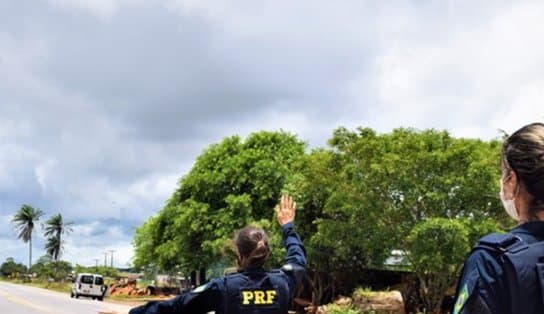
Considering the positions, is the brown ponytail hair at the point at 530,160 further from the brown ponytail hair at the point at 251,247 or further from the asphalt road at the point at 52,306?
the asphalt road at the point at 52,306

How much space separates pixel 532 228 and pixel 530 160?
0.20m

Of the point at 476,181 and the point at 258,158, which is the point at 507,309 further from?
the point at 258,158

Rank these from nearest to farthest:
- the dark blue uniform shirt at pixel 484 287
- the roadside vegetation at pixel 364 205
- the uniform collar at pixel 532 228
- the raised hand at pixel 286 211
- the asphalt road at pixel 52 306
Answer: the dark blue uniform shirt at pixel 484 287
the uniform collar at pixel 532 228
the raised hand at pixel 286 211
the roadside vegetation at pixel 364 205
the asphalt road at pixel 52 306

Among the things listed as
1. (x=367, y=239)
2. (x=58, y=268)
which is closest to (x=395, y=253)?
(x=367, y=239)

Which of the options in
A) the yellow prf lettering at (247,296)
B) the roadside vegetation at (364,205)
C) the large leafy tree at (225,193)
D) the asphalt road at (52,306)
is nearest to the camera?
the yellow prf lettering at (247,296)

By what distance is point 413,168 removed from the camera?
21.6m

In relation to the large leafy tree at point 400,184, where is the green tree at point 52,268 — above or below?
above

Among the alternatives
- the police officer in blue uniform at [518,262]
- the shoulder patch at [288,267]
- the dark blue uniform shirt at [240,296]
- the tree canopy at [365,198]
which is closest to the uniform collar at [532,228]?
the police officer in blue uniform at [518,262]

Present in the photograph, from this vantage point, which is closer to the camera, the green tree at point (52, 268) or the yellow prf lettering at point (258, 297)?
the yellow prf lettering at point (258, 297)

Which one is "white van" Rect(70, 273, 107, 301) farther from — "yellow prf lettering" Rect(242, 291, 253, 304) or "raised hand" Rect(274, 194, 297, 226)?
"yellow prf lettering" Rect(242, 291, 253, 304)

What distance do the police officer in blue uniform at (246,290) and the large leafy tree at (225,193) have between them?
25288 millimetres

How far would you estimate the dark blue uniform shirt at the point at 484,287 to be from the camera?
177 cm

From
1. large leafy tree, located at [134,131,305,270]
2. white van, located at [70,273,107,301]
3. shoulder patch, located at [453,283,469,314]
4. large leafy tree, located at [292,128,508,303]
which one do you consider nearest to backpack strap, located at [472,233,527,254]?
shoulder patch, located at [453,283,469,314]

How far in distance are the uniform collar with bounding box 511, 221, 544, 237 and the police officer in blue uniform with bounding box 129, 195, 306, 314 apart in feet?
6.96
